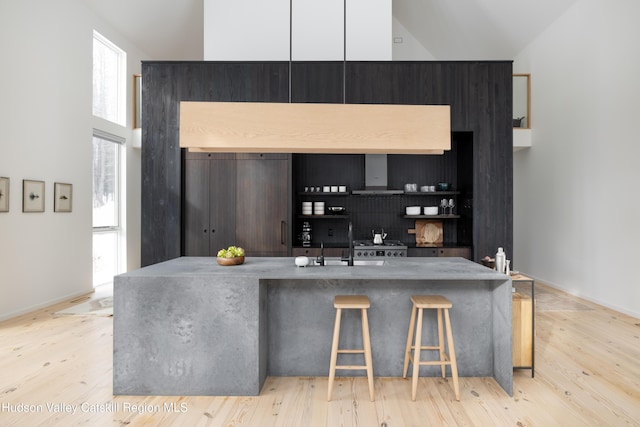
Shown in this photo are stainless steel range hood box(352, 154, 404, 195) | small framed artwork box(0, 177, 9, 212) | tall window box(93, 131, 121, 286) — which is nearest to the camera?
small framed artwork box(0, 177, 9, 212)

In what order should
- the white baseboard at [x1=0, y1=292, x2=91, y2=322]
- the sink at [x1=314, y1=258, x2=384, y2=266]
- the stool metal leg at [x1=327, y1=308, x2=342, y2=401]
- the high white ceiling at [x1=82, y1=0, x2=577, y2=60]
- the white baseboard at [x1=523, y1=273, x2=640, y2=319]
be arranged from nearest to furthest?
the stool metal leg at [x1=327, y1=308, x2=342, y2=401], the sink at [x1=314, y1=258, x2=384, y2=266], the white baseboard at [x1=0, y1=292, x2=91, y2=322], the white baseboard at [x1=523, y1=273, x2=640, y2=319], the high white ceiling at [x1=82, y1=0, x2=577, y2=60]

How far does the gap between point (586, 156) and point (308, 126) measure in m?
4.63

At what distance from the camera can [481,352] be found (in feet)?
10.1

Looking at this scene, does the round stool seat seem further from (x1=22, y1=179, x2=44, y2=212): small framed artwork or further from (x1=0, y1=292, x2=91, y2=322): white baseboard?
(x1=22, y1=179, x2=44, y2=212): small framed artwork

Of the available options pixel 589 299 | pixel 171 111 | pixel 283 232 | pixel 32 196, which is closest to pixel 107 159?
pixel 32 196

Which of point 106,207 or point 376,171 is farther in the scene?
point 106,207

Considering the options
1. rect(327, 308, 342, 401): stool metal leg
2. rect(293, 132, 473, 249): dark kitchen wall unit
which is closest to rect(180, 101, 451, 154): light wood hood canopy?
rect(327, 308, 342, 401): stool metal leg

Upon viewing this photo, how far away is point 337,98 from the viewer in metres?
5.43

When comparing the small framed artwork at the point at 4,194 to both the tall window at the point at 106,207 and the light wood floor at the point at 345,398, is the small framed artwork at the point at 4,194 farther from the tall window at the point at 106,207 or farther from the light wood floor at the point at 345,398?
the tall window at the point at 106,207

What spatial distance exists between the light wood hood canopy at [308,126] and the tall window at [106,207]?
4337 millimetres

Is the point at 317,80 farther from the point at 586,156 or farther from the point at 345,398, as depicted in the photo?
the point at 345,398

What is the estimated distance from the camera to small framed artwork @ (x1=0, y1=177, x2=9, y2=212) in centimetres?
448

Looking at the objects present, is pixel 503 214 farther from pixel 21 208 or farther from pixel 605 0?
pixel 21 208

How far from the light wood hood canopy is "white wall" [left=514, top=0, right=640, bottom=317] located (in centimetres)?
352
